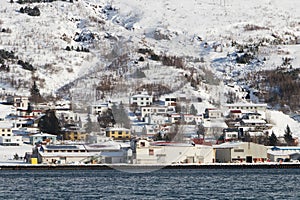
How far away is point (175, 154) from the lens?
69000 millimetres

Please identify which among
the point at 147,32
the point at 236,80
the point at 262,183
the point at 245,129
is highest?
the point at 147,32

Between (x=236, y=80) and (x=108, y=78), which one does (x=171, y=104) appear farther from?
(x=236, y=80)

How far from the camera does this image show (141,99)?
309 ft

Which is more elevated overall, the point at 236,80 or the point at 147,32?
the point at 147,32

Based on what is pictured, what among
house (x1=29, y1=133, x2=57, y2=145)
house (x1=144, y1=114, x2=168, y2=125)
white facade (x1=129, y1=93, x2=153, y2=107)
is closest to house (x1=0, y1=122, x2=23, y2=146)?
house (x1=29, y1=133, x2=57, y2=145)

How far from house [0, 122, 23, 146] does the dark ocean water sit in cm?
2357

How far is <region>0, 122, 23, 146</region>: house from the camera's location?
77875mm

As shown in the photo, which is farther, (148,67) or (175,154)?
(148,67)

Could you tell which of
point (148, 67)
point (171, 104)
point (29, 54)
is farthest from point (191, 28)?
point (171, 104)

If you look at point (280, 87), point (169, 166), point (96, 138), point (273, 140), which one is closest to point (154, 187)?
point (169, 166)

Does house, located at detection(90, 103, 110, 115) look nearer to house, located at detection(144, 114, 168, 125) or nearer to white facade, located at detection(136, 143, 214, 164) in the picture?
house, located at detection(144, 114, 168, 125)

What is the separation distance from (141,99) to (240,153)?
24.7 meters

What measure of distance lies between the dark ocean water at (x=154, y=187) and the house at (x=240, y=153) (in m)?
16.3

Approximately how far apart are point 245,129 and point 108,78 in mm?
14419
